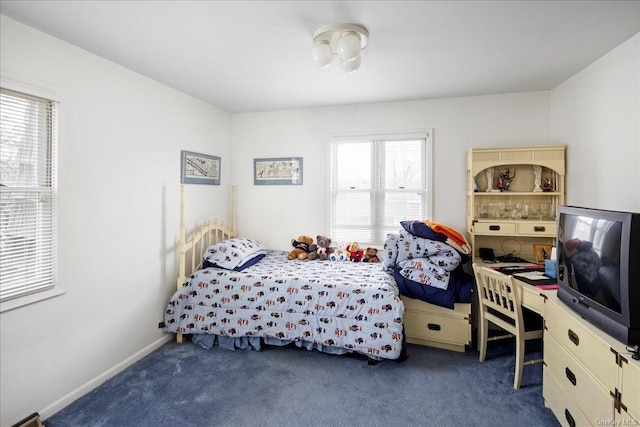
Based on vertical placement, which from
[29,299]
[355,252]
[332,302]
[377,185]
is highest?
[377,185]

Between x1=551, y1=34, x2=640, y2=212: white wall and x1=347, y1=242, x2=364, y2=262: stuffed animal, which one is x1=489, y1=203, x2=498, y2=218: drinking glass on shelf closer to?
x1=551, y1=34, x2=640, y2=212: white wall

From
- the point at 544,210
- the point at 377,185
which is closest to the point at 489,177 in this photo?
the point at 544,210

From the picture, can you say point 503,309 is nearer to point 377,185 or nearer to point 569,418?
point 569,418

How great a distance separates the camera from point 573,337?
179 cm

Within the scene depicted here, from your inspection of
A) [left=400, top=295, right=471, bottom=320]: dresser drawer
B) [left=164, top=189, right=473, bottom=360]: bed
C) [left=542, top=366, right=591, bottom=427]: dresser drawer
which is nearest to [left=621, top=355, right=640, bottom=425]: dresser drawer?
[left=542, top=366, right=591, bottom=427]: dresser drawer

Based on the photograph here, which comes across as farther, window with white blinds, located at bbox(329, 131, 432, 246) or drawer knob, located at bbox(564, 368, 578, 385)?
window with white blinds, located at bbox(329, 131, 432, 246)

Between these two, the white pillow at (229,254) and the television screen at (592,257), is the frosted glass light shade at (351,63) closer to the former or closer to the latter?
the television screen at (592,257)

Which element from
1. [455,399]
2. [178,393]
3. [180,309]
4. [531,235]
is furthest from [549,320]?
[180,309]

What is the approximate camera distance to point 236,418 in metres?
2.10

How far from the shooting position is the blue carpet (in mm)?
2092

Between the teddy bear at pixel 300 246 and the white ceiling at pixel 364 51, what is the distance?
5.45 ft

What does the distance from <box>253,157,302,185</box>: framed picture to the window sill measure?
240 centimetres

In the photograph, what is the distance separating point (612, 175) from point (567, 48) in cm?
97

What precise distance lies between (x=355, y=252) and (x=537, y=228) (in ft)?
5.79
